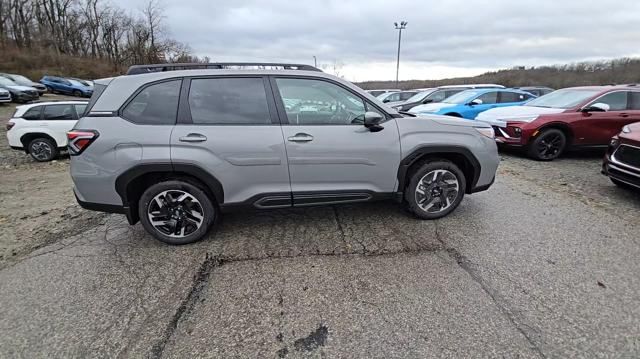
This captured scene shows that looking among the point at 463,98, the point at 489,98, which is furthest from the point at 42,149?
the point at 489,98

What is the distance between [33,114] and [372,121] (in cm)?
879

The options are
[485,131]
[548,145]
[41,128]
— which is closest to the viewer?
[485,131]

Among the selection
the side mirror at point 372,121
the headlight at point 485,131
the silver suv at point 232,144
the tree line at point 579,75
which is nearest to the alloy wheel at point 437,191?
the silver suv at point 232,144

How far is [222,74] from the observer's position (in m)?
3.14

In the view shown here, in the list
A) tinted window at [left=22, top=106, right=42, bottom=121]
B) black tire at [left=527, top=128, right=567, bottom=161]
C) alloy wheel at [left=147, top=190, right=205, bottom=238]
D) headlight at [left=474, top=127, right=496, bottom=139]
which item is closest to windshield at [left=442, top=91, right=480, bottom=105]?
black tire at [left=527, top=128, right=567, bottom=161]

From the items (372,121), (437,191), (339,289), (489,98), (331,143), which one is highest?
(489,98)

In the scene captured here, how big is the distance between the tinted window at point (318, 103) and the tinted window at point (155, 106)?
104 cm

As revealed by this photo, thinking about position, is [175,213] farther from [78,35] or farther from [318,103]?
[78,35]

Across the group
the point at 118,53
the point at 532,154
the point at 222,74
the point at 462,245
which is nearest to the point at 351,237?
the point at 462,245

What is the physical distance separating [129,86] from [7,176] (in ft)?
19.2

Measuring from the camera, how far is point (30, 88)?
20.1 meters

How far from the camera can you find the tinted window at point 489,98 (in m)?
10.0

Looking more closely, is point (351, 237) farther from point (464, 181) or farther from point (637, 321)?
point (637, 321)

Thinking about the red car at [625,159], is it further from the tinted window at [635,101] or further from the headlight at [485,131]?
the tinted window at [635,101]
